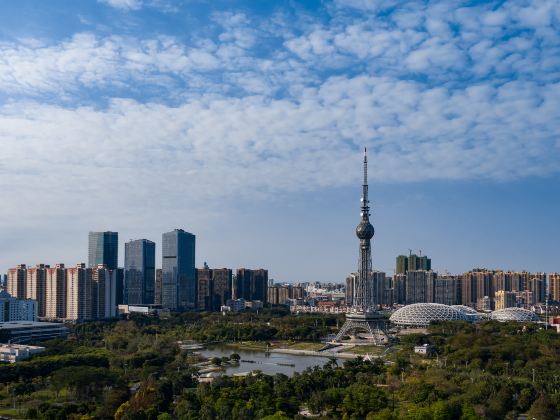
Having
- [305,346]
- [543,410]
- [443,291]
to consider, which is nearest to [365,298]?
[305,346]

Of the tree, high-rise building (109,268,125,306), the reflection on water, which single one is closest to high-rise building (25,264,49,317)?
high-rise building (109,268,125,306)

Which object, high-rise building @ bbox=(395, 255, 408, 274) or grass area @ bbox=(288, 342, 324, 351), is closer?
grass area @ bbox=(288, 342, 324, 351)

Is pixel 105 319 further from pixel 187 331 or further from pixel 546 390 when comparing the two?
pixel 546 390

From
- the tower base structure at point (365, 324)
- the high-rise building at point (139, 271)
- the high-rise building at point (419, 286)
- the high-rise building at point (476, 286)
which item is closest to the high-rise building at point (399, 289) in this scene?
the high-rise building at point (419, 286)

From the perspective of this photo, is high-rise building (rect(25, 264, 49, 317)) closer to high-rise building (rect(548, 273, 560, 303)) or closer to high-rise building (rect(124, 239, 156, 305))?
high-rise building (rect(124, 239, 156, 305))

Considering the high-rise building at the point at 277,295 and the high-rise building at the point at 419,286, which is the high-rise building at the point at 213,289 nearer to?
the high-rise building at the point at 277,295

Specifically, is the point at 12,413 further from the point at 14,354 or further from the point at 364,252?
the point at 364,252
